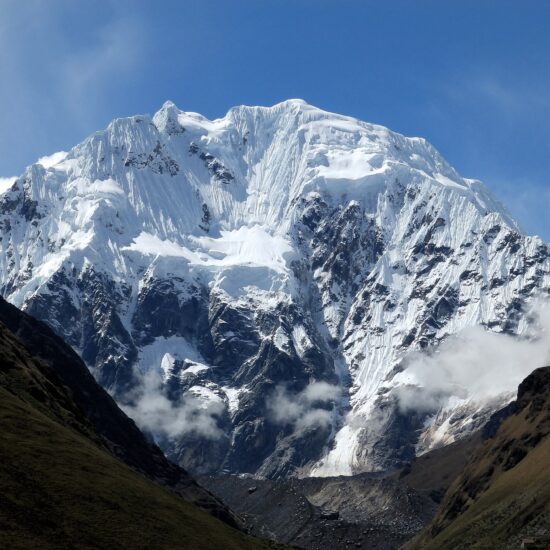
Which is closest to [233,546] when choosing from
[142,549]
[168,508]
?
[168,508]

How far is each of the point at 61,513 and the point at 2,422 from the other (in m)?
28.7

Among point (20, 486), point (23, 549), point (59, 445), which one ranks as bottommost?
point (23, 549)

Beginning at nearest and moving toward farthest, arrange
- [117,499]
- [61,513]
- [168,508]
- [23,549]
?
[23,549] → [61,513] → [117,499] → [168,508]

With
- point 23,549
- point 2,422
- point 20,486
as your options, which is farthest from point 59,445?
point 23,549

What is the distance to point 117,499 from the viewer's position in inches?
6590

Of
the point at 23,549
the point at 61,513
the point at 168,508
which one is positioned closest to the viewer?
the point at 23,549

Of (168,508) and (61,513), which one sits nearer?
(61,513)

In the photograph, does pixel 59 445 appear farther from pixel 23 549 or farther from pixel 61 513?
pixel 23 549

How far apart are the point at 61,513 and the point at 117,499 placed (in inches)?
658

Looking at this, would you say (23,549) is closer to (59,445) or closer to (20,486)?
(20,486)

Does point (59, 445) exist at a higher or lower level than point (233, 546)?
higher

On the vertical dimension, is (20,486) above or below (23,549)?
above

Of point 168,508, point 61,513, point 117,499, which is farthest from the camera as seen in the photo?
point 168,508

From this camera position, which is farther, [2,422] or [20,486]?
[2,422]
